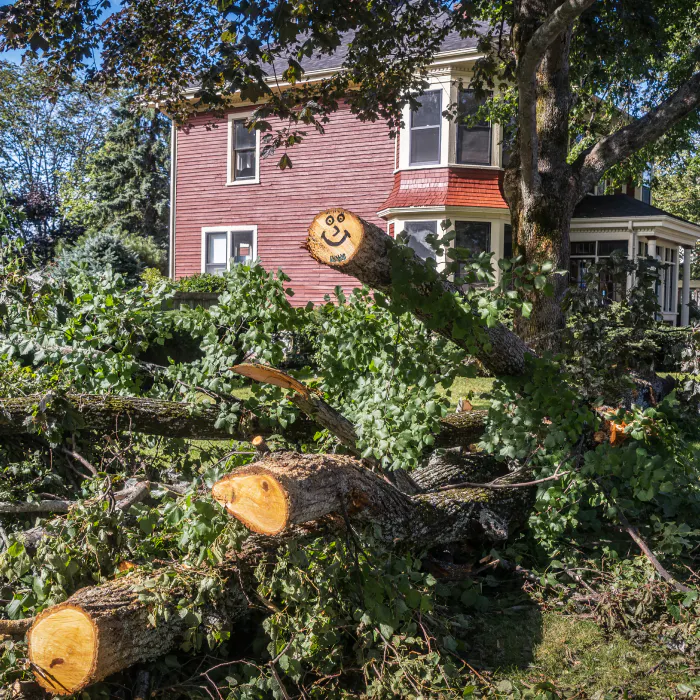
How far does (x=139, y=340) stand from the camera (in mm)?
4883

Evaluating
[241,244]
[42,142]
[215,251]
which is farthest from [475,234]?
[42,142]

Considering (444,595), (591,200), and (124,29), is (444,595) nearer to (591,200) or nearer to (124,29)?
(124,29)

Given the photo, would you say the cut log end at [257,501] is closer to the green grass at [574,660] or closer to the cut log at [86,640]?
the cut log at [86,640]

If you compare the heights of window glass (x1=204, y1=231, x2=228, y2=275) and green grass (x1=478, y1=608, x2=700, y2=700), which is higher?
window glass (x1=204, y1=231, x2=228, y2=275)

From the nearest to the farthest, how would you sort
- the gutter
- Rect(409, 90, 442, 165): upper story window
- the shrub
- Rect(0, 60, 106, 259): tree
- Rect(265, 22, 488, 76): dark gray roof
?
Rect(265, 22, 488, 76): dark gray roof < Rect(409, 90, 442, 165): upper story window < the shrub < the gutter < Rect(0, 60, 106, 259): tree

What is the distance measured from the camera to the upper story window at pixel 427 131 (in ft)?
54.3

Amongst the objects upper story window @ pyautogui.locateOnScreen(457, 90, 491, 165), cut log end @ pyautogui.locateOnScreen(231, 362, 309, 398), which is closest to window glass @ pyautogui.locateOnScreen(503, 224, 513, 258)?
upper story window @ pyautogui.locateOnScreen(457, 90, 491, 165)

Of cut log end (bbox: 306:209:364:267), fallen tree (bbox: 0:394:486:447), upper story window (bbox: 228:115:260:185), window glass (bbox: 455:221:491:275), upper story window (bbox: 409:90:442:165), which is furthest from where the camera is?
upper story window (bbox: 228:115:260:185)

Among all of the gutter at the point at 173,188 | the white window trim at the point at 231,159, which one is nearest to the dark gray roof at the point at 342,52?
the white window trim at the point at 231,159

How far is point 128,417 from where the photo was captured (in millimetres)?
4578

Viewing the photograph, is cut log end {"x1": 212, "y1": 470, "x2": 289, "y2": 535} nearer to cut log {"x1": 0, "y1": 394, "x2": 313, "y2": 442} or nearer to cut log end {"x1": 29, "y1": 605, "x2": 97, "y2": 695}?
cut log end {"x1": 29, "y1": 605, "x2": 97, "y2": 695}

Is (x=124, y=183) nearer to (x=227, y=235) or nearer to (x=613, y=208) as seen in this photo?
(x=227, y=235)

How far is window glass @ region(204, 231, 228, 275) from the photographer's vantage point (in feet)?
65.6

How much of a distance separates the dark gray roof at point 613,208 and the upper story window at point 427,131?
3.80 metres
